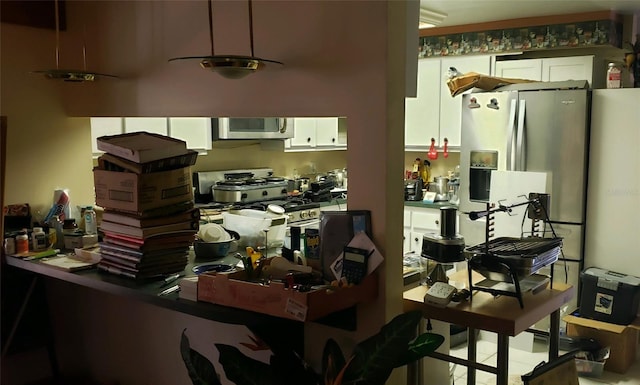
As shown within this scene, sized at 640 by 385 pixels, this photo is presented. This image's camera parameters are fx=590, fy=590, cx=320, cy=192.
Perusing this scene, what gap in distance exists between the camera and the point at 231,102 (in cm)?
243

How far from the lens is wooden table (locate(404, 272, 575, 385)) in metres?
2.10

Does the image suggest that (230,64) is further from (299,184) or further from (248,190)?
(299,184)

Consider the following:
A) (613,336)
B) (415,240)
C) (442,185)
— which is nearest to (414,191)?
(442,185)

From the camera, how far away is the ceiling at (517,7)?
4445 mm

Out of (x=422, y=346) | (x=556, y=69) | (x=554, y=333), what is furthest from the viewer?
(x=556, y=69)

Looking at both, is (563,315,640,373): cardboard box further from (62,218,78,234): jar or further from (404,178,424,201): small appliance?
(62,218,78,234): jar

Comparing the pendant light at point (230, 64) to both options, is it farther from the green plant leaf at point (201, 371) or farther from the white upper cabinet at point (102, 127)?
the white upper cabinet at point (102, 127)

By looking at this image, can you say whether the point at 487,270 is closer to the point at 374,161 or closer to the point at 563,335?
the point at 374,161

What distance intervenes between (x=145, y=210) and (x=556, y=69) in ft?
12.0

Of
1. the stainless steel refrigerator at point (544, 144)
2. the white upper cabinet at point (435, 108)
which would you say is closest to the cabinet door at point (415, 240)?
the stainless steel refrigerator at point (544, 144)

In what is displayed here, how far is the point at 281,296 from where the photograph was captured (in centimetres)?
188

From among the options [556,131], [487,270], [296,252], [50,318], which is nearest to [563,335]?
[556,131]

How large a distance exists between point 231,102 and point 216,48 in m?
0.24

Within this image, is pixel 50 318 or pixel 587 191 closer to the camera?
pixel 50 318
